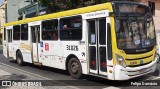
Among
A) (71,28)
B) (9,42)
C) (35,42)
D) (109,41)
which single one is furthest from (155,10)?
(109,41)

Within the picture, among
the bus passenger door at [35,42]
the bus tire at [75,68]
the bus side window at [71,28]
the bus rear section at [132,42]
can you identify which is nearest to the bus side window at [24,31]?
the bus passenger door at [35,42]

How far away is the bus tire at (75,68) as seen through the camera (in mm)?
10273

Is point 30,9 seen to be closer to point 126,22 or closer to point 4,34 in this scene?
point 4,34

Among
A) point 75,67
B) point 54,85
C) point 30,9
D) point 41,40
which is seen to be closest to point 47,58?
point 41,40

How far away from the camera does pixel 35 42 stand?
1359 centimetres

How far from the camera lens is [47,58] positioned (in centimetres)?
1242

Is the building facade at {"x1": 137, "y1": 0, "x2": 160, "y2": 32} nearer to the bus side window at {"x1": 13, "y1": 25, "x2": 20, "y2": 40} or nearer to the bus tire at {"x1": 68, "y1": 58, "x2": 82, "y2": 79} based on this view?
the bus side window at {"x1": 13, "y1": 25, "x2": 20, "y2": 40}

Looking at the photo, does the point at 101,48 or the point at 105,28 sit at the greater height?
the point at 105,28

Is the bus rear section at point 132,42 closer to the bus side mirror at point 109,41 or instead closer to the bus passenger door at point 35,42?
the bus side mirror at point 109,41

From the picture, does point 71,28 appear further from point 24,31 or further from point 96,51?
point 24,31

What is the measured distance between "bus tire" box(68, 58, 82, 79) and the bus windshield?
2.25 metres

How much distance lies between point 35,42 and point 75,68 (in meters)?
3.86

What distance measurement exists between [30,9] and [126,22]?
1172 inches

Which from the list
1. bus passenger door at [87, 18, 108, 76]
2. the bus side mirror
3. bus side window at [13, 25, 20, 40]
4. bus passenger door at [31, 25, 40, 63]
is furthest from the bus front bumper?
bus side window at [13, 25, 20, 40]
